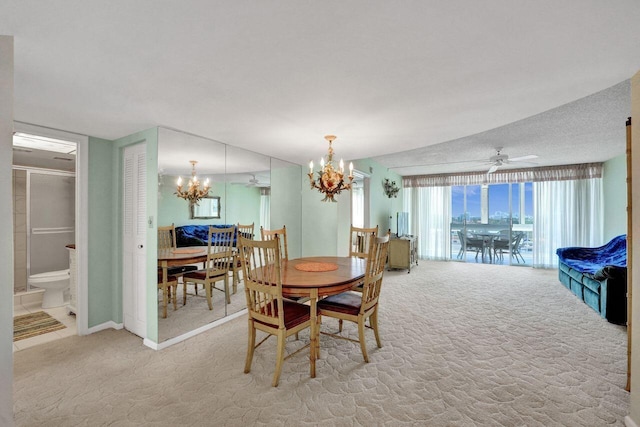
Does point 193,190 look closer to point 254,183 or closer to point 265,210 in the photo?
point 254,183

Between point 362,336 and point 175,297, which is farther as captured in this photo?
point 175,297

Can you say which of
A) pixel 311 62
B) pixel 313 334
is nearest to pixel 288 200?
pixel 313 334

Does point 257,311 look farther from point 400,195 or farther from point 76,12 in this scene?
point 400,195

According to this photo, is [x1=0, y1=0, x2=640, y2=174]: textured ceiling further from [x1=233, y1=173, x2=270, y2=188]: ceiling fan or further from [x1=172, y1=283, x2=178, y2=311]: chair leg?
[x1=172, y1=283, x2=178, y2=311]: chair leg

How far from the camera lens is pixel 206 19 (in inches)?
50.0

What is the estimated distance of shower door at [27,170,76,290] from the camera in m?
4.33

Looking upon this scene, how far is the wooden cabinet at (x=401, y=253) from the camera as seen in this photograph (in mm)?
6213

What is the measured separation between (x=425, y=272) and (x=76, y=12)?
6426 millimetres

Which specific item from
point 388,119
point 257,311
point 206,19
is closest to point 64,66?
point 206,19

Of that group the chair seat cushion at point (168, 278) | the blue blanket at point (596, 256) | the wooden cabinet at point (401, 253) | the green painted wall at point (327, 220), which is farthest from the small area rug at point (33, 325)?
the blue blanket at point (596, 256)

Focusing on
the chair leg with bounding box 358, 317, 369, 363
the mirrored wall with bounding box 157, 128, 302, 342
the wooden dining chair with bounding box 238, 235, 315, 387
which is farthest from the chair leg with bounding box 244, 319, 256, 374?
the mirrored wall with bounding box 157, 128, 302, 342

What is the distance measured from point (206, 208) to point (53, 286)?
2.62 meters

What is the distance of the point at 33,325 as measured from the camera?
10.7ft

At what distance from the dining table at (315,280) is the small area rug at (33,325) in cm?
281
